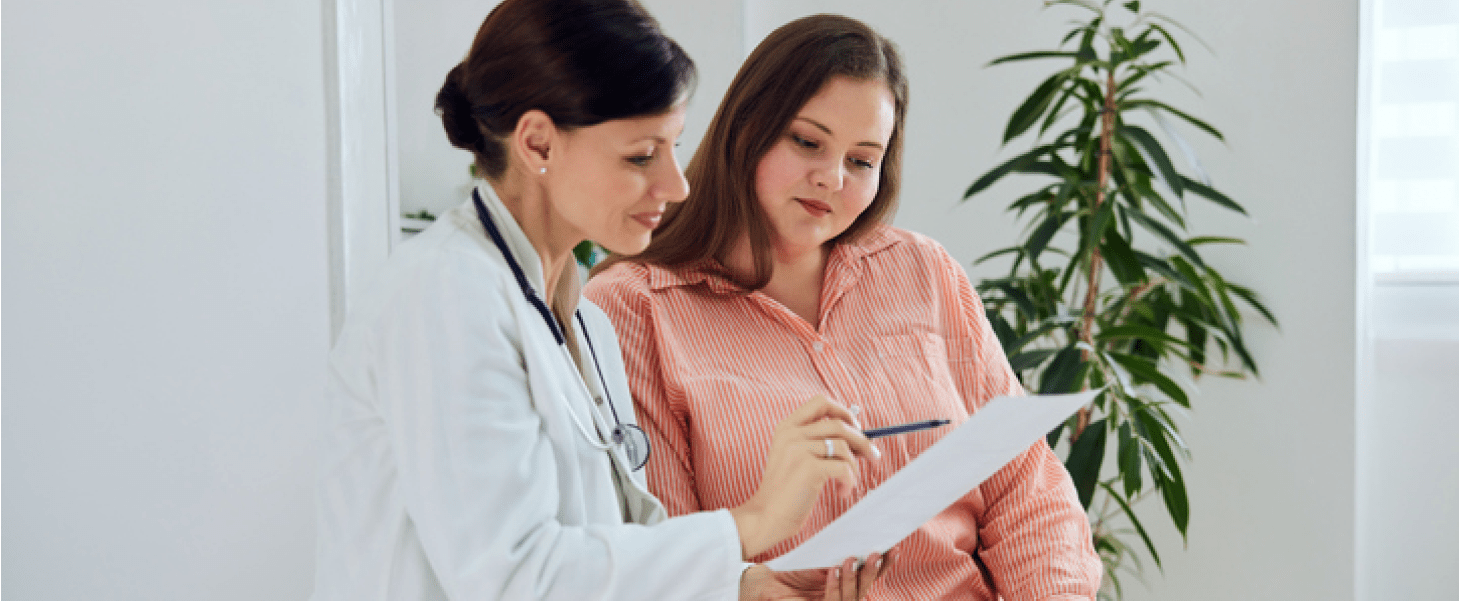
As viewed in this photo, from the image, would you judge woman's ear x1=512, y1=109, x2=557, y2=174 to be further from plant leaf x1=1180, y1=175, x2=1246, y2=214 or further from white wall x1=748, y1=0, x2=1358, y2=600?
white wall x1=748, y1=0, x2=1358, y2=600

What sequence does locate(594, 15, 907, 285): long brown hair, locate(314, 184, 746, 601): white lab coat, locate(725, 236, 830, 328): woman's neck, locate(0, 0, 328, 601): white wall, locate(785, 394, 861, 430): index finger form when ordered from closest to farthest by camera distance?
locate(314, 184, 746, 601): white lab coat → locate(785, 394, 861, 430): index finger → locate(0, 0, 328, 601): white wall → locate(594, 15, 907, 285): long brown hair → locate(725, 236, 830, 328): woman's neck

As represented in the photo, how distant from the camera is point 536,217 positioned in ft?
3.31

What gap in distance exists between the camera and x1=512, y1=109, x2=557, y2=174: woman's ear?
0.94 m

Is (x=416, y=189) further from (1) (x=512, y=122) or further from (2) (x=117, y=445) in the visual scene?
(1) (x=512, y=122)

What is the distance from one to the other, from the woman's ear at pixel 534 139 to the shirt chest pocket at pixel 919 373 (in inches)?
26.9

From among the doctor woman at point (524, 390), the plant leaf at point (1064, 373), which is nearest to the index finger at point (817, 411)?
the doctor woman at point (524, 390)

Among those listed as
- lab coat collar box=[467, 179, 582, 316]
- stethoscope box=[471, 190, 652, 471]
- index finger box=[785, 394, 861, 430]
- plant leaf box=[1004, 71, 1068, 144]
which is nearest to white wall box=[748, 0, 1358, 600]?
plant leaf box=[1004, 71, 1068, 144]

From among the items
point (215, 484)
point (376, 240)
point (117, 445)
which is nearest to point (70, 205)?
point (117, 445)

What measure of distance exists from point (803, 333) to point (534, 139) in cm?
66

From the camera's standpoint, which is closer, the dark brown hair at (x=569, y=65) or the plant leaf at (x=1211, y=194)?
the dark brown hair at (x=569, y=65)

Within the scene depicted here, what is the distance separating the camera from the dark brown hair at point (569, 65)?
0.92m

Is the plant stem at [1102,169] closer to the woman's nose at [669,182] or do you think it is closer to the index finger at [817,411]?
the index finger at [817,411]

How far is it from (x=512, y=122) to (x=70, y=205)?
28.7 inches

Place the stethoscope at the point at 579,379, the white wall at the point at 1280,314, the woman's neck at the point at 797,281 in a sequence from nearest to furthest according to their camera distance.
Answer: the stethoscope at the point at 579,379, the woman's neck at the point at 797,281, the white wall at the point at 1280,314
